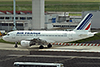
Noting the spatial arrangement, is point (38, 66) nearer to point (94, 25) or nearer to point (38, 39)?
point (38, 39)

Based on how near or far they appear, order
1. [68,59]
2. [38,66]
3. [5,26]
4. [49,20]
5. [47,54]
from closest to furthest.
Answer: [38,66] < [68,59] < [47,54] < [5,26] < [49,20]

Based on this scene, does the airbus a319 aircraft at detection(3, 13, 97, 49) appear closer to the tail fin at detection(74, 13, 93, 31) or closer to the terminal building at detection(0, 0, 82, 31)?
the tail fin at detection(74, 13, 93, 31)

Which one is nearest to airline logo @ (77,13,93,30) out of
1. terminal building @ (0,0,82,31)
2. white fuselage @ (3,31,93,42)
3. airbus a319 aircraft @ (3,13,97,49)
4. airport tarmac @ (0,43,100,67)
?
airbus a319 aircraft @ (3,13,97,49)

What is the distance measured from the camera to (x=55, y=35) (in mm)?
43062

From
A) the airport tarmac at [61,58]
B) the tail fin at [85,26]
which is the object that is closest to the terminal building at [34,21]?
the tail fin at [85,26]

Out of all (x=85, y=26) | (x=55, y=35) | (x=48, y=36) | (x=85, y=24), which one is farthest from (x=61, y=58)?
(x=85, y=24)

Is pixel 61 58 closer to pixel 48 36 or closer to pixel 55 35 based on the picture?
pixel 55 35

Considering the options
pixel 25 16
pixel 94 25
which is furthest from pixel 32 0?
pixel 94 25

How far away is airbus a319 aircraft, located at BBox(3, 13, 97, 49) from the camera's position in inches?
1647

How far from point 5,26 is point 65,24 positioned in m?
26.4

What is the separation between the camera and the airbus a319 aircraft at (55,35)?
41.8 metres

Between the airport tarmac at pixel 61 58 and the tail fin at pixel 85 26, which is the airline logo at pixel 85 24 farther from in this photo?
the airport tarmac at pixel 61 58

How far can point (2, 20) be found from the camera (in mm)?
85125

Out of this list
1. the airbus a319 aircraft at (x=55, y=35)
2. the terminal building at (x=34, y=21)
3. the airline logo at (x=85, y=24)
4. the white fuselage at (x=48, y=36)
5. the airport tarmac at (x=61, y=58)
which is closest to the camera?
the airport tarmac at (x=61, y=58)
